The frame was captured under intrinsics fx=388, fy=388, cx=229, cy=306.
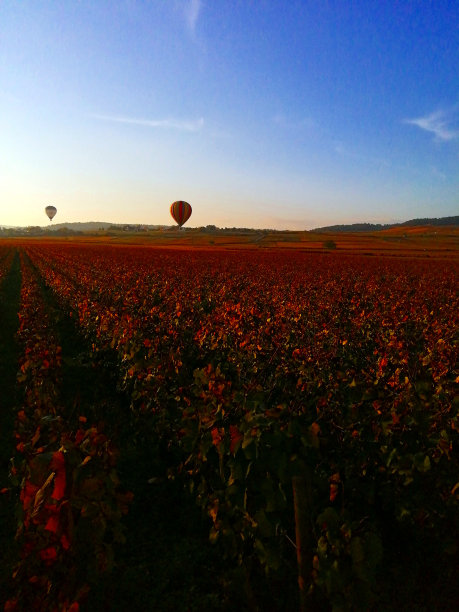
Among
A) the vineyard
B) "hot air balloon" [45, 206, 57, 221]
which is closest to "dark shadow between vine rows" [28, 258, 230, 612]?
the vineyard

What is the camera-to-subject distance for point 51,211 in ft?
350

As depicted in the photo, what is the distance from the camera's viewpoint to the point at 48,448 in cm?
265

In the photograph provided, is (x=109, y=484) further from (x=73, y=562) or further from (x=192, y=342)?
(x=192, y=342)

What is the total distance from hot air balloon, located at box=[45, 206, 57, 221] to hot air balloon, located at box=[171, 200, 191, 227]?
193 ft

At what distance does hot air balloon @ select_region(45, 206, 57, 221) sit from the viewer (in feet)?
349

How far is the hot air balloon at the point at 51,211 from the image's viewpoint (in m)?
106

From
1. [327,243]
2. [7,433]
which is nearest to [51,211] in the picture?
[327,243]

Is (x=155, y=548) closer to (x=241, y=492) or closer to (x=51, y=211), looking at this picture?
(x=241, y=492)

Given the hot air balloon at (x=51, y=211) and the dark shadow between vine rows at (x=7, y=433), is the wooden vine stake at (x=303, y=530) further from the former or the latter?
the hot air balloon at (x=51, y=211)

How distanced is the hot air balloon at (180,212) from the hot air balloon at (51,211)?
58916mm

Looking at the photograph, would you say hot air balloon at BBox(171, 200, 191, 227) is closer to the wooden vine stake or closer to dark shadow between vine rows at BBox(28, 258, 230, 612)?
dark shadow between vine rows at BBox(28, 258, 230, 612)

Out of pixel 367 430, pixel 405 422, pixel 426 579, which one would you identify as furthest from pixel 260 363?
pixel 426 579

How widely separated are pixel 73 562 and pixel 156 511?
1.89 m

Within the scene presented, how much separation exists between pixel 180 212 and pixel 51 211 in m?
61.2
